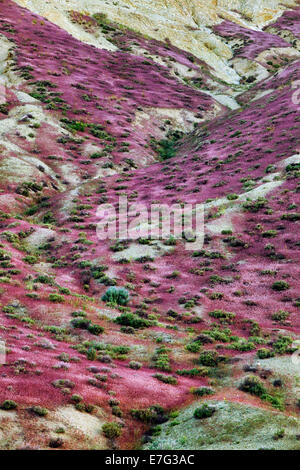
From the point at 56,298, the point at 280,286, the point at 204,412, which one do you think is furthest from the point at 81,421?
the point at 280,286

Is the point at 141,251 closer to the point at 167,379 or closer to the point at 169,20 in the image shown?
the point at 167,379

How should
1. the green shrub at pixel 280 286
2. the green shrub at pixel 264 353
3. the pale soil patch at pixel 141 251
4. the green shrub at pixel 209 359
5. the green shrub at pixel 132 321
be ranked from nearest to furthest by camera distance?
1. the green shrub at pixel 264 353
2. the green shrub at pixel 209 359
3. the green shrub at pixel 132 321
4. the green shrub at pixel 280 286
5. the pale soil patch at pixel 141 251

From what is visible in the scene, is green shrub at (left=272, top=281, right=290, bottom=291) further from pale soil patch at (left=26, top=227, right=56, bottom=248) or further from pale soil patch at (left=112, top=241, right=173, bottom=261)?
pale soil patch at (left=26, top=227, right=56, bottom=248)

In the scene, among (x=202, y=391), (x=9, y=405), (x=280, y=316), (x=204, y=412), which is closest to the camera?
(x=9, y=405)

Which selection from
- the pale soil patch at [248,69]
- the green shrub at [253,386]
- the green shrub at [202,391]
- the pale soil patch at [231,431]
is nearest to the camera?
the pale soil patch at [231,431]

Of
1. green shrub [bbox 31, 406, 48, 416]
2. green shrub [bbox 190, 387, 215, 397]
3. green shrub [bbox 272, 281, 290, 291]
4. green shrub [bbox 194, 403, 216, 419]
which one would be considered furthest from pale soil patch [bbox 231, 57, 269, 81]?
green shrub [bbox 31, 406, 48, 416]

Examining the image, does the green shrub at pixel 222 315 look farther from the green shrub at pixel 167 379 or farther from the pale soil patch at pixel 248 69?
the pale soil patch at pixel 248 69

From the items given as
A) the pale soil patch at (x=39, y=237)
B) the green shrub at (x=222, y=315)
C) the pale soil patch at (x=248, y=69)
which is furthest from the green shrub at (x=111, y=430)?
the pale soil patch at (x=248, y=69)

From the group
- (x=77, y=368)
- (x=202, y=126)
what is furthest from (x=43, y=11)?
(x=77, y=368)

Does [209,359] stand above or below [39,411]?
below

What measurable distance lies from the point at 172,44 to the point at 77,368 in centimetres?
10203

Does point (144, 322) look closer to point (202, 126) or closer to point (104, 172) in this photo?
point (104, 172)

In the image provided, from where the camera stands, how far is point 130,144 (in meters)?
60.4

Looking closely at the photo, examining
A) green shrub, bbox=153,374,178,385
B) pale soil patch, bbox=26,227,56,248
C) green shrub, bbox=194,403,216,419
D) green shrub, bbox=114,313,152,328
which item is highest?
pale soil patch, bbox=26,227,56,248
